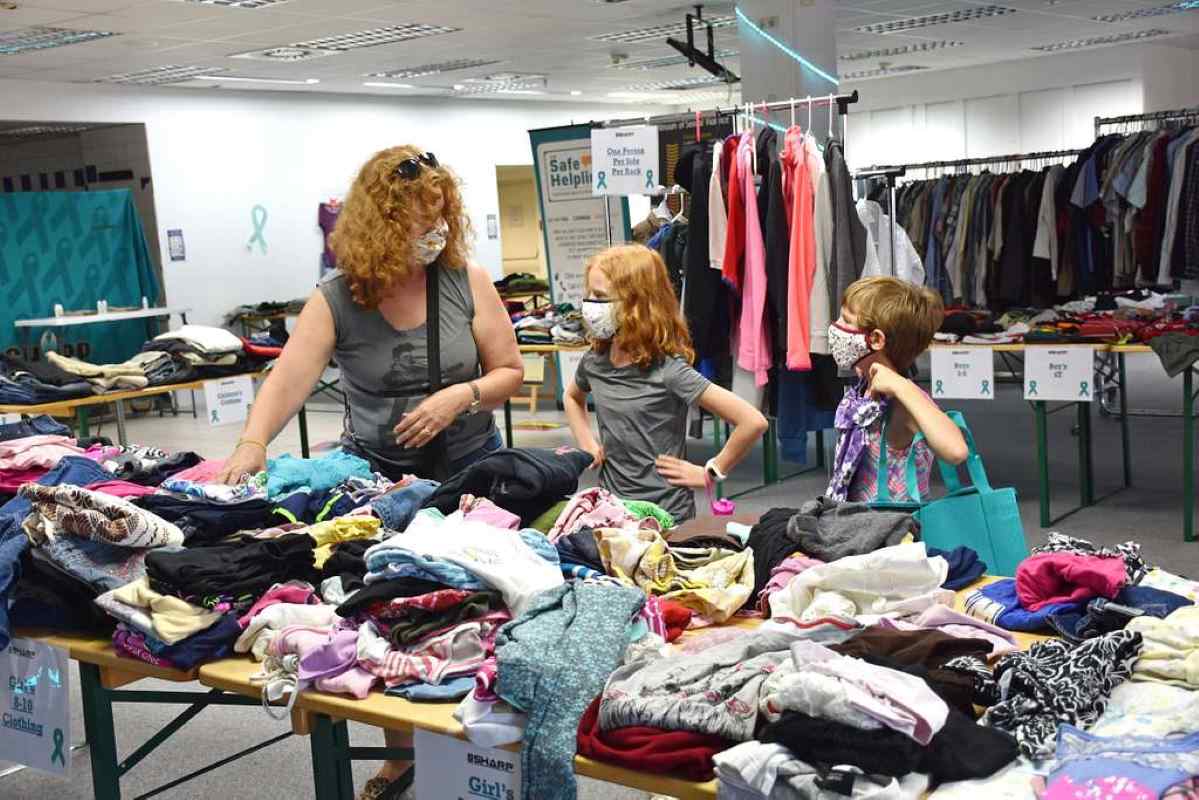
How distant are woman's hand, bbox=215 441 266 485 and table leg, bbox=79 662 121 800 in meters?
0.49

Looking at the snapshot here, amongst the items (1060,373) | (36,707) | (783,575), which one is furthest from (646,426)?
(1060,373)

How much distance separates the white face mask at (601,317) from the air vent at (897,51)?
11.0 meters

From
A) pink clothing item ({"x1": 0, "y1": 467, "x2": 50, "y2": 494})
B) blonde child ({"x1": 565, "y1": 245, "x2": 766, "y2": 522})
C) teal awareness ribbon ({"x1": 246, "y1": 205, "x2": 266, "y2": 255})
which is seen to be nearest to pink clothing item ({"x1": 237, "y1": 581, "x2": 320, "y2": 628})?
pink clothing item ({"x1": 0, "y1": 467, "x2": 50, "y2": 494})

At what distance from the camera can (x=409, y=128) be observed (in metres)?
15.3

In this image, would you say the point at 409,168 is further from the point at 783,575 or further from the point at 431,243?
the point at 783,575

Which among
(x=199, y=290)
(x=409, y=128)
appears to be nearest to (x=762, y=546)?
(x=199, y=290)

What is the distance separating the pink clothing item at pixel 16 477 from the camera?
2.83 meters

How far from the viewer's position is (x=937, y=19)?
451 inches

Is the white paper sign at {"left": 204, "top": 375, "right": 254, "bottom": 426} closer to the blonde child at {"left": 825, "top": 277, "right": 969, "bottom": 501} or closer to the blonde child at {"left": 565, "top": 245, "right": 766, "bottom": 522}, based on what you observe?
the blonde child at {"left": 565, "top": 245, "right": 766, "bottom": 522}

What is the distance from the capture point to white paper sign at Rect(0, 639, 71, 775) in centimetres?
216

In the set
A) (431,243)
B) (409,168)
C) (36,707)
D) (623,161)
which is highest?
(623,161)

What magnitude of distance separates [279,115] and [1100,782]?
13700mm

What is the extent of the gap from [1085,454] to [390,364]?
4181 mm

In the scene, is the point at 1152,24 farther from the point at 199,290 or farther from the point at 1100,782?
the point at 1100,782
